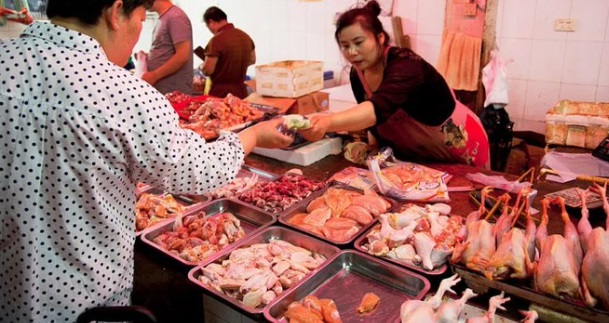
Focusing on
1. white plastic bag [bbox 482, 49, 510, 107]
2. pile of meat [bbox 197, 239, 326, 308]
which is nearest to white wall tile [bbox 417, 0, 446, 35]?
white plastic bag [bbox 482, 49, 510, 107]

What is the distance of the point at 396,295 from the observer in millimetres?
1693

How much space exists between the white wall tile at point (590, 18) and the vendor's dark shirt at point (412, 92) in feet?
7.69

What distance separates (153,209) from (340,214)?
885 millimetres

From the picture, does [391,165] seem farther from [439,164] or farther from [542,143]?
[542,143]

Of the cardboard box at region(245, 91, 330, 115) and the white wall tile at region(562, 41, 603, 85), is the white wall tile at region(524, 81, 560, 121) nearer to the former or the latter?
the white wall tile at region(562, 41, 603, 85)

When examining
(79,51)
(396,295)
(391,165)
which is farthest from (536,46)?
(79,51)

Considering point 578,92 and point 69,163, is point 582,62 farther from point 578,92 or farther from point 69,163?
point 69,163

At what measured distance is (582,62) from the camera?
4.37m

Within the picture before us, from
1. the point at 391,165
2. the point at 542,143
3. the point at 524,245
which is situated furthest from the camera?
the point at 542,143

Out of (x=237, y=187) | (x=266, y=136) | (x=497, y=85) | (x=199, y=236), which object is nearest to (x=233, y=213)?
(x=237, y=187)

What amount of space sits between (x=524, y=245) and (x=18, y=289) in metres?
1.56

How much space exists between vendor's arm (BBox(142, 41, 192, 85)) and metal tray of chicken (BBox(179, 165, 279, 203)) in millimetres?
1993

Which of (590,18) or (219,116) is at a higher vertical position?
(590,18)

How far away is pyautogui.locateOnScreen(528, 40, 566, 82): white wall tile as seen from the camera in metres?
4.46
